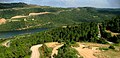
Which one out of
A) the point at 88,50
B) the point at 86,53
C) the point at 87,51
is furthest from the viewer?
the point at 88,50

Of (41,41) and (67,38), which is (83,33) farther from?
(41,41)

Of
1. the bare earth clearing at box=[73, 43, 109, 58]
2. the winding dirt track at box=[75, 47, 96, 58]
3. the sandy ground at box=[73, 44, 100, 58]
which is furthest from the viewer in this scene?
the bare earth clearing at box=[73, 43, 109, 58]

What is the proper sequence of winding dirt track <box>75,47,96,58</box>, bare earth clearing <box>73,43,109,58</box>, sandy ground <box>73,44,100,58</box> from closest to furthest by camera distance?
winding dirt track <box>75,47,96,58</box>, sandy ground <box>73,44,100,58</box>, bare earth clearing <box>73,43,109,58</box>

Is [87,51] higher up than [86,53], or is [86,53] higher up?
[86,53]

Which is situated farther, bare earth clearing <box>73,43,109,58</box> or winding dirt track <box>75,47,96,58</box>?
bare earth clearing <box>73,43,109,58</box>

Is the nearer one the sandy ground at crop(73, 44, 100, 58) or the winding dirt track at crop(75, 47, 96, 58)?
the winding dirt track at crop(75, 47, 96, 58)

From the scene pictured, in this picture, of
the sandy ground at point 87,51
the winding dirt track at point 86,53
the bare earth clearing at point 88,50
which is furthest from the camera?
the bare earth clearing at point 88,50

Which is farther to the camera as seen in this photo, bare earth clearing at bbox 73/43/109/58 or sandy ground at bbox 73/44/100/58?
bare earth clearing at bbox 73/43/109/58

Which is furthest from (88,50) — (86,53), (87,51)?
(86,53)

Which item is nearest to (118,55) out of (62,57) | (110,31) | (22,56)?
(62,57)

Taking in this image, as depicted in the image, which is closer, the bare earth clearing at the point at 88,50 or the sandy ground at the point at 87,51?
the sandy ground at the point at 87,51

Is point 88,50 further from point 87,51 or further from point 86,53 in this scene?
point 86,53
